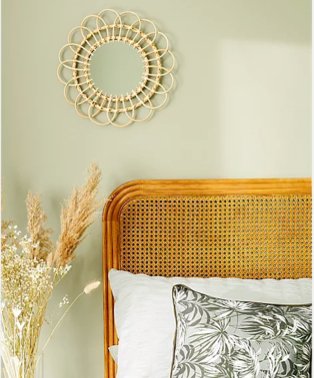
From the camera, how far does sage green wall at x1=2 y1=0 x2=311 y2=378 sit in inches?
110

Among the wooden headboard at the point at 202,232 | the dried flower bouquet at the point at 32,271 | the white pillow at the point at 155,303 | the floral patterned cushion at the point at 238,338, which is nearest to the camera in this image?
the floral patterned cushion at the point at 238,338

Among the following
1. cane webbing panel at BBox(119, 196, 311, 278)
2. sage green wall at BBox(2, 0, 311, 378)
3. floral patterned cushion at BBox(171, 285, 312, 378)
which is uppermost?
sage green wall at BBox(2, 0, 311, 378)

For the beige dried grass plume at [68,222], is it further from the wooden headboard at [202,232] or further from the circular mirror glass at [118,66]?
the circular mirror glass at [118,66]

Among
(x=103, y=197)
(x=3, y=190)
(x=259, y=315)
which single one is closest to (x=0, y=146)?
(x=3, y=190)

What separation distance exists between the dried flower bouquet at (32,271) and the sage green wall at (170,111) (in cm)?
21

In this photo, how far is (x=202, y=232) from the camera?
272cm

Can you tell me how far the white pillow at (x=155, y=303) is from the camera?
2.23 m

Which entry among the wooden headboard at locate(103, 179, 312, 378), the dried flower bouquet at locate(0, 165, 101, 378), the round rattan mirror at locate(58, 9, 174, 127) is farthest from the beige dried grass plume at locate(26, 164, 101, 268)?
the round rattan mirror at locate(58, 9, 174, 127)

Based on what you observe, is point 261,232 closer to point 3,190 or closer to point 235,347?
point 235,347

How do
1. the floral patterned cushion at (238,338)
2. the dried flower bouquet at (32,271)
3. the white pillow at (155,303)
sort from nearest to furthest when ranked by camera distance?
the floral patterned cushion at (238,338)
the white pillow at (155,303)
the dried flower bouquet at (32,271)

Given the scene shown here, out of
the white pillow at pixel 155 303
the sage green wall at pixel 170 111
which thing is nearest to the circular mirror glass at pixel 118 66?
the sage green wall at pixel 170 111

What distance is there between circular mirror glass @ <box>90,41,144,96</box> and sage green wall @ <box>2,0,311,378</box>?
16cm

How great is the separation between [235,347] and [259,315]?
15 centimetres

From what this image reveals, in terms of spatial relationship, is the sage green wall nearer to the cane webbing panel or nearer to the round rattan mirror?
the round rattan mirror
